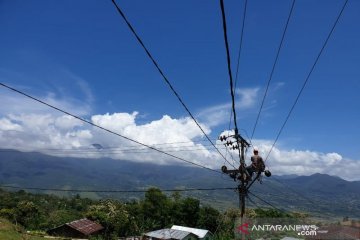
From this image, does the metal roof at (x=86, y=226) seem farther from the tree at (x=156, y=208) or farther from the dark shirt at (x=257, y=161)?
the dark shirt at (x=257, y=161)

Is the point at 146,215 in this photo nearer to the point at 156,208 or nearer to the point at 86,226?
the point at 156,208

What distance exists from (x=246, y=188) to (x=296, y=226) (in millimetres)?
10826

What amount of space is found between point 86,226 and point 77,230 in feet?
11.2

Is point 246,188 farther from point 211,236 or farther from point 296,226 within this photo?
point 211,236

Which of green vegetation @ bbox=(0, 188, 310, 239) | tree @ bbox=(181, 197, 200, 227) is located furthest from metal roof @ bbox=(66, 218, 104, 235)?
tree @ bbox=(181, 197, 200, 227)

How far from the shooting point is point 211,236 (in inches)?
2832

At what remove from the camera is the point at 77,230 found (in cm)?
6550

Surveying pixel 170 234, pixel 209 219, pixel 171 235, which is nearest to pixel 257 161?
pixel 170 234

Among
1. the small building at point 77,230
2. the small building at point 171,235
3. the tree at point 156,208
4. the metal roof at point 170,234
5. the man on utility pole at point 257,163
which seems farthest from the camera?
the tree at point 156,208

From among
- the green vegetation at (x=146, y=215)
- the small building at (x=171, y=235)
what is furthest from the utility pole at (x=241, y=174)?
the green vegetation at (x=146, y=215)

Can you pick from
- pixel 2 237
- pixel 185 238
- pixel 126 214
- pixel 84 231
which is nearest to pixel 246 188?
pixel 2 237

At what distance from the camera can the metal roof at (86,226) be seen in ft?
216

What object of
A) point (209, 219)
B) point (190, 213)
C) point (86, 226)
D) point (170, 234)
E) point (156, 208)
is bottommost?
point (86, 226)

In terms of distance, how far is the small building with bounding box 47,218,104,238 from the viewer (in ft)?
215
